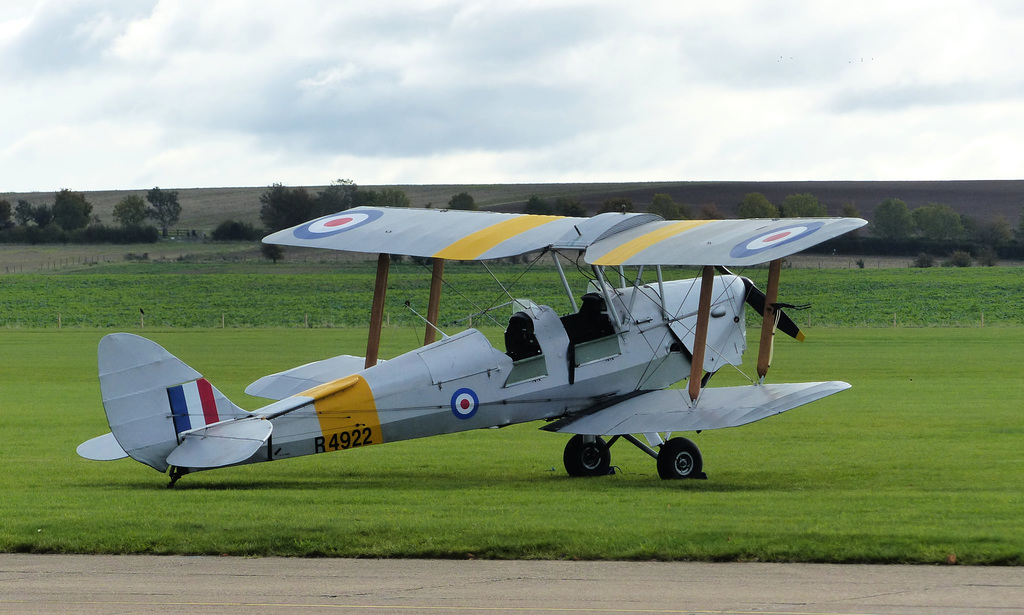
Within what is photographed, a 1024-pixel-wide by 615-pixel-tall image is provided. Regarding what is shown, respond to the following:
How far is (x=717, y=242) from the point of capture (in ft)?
43.6

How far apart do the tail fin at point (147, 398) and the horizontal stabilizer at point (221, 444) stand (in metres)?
0.10

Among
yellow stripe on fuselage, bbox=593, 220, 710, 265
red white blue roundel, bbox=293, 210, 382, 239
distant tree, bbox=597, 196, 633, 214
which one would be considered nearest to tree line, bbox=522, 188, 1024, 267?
distant tree, bbox=597, 196, 633, 214

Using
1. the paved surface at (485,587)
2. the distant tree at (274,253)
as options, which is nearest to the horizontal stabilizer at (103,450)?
the paved surface at (485,587)

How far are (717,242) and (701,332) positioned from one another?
1074 mm

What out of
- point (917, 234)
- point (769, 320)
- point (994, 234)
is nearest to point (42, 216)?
point (917, 234)

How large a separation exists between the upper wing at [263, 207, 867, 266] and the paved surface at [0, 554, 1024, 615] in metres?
3.80

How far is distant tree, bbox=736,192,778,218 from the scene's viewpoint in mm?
73938

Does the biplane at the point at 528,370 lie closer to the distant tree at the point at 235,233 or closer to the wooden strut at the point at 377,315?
the wooden strut at the point at 377,315

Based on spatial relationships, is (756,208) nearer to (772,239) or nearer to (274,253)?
(274,253)

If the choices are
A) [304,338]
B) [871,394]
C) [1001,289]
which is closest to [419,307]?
[304,338]

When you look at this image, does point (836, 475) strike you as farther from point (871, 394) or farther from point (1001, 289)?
point (1001, 289)

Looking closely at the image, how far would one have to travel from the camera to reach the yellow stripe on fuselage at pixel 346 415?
42.5 ft

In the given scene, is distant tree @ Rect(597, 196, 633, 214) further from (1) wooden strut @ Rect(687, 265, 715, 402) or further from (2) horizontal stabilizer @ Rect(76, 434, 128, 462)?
(2) horizontal stabilizer @ Rect(76, 434, 128, 462)

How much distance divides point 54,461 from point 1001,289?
63487 millimetres
